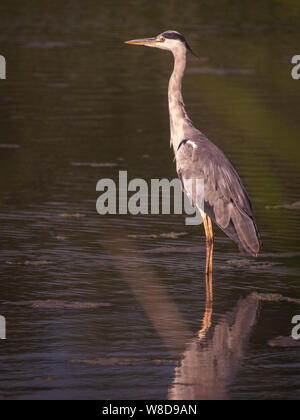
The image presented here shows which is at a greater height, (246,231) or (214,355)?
(246,231)

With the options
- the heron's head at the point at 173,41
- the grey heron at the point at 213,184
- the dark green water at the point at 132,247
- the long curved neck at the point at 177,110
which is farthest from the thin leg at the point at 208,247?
the heron's head at the point at 173,41

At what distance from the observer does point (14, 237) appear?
11109mm

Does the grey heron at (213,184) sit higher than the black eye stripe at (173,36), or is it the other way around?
the black eye stripe at (173,36)

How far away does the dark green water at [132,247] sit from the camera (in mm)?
7359

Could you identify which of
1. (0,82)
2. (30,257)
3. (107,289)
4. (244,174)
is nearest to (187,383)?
(107,289)

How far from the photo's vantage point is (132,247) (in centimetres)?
1087

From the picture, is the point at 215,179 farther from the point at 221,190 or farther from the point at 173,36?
the point at 173,36

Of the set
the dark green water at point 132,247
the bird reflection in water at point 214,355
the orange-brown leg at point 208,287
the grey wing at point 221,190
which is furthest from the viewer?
the grey wing at point 221,190

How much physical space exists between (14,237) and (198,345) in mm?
3687

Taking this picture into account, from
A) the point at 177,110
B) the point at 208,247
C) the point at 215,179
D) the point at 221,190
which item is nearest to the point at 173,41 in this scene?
the point at 177,110

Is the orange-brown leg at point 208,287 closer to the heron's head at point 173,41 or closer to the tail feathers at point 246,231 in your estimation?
the tail feathers at point 246,231

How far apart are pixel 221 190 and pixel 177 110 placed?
1332 mm

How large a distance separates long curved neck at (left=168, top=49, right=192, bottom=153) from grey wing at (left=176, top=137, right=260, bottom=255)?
11.4 inches
